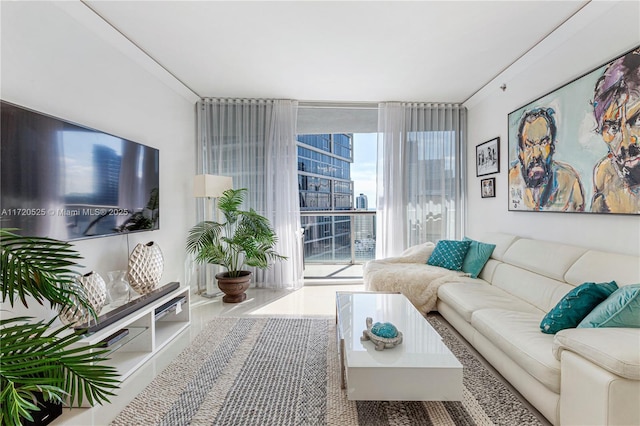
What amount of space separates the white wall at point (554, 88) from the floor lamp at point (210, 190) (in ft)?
10.8

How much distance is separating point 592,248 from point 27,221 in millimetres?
3795

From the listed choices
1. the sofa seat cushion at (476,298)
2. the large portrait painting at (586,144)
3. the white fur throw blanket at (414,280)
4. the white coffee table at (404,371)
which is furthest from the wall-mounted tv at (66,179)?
the large portrait painting at (586,144)

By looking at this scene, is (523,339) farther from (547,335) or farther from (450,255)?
(450,255)

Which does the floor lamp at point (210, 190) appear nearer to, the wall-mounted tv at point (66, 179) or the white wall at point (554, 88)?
the wall-mounted tv at point (66, 179)

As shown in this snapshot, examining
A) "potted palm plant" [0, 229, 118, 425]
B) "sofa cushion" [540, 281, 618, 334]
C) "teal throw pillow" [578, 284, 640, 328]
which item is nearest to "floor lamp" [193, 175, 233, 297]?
"potted palm plant" [0, 229, 118, 425]

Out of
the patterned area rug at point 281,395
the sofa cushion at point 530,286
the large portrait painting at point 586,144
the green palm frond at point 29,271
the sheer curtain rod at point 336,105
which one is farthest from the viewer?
the sheer curtain rod at point 336,105

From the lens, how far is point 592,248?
7.48ft

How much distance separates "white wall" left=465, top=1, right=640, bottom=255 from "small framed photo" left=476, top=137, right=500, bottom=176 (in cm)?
7

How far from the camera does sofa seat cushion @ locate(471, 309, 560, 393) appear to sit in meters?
1.48

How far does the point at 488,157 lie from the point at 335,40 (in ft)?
7.84

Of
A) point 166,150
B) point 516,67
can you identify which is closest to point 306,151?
point 166,150

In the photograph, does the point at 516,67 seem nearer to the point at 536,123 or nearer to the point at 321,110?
the point at 536,123

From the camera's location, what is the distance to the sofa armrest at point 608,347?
118cm

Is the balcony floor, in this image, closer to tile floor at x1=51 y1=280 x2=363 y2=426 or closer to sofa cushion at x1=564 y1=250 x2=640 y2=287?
tile floor at x1=51 y1=280 x2=363 y2=426
